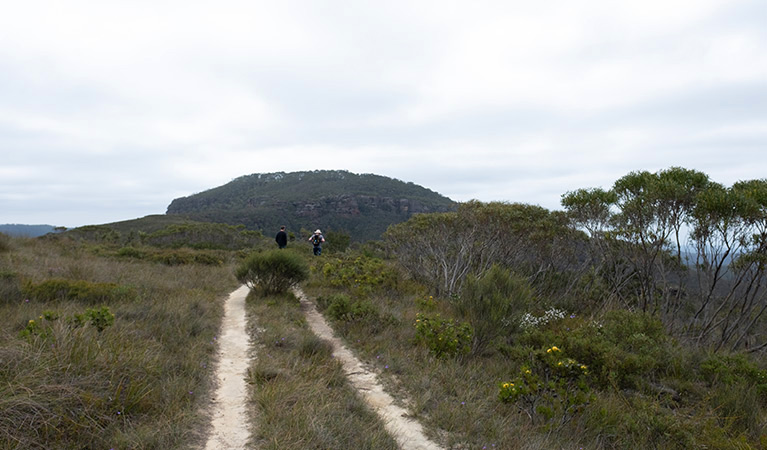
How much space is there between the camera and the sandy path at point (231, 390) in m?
3.34

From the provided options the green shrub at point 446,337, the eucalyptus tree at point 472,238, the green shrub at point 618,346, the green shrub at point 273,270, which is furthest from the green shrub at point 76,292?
the eucalyptus tree at point 472,238

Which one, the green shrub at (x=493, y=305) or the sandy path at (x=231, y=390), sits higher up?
the green shrub at (x=493, y=305)

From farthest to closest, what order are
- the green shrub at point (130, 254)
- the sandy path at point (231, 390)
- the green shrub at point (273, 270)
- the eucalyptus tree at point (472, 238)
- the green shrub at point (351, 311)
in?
the green shrub at point (130, 254) → the eucalyptus tree at point (472, 238) → the green shrub at point (273, 270) → the green shrub at point (351, 311) → the sandy path at point (231, 390)

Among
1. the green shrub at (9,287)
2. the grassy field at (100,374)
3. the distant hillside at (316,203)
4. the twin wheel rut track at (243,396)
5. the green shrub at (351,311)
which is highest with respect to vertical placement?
the distant hillside at (316,203)

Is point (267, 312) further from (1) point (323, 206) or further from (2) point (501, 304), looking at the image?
(1) point (323, 206)

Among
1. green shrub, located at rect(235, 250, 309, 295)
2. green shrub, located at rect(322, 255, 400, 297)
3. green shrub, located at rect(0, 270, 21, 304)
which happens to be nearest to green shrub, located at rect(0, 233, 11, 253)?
green shrub, located at rect(0, 270, 21, 304)

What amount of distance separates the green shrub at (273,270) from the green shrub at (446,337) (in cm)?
499

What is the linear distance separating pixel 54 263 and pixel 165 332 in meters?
8.21

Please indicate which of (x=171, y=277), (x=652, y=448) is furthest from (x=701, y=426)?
(x=171, y=277)

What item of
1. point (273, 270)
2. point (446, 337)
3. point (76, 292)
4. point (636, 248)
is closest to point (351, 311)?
point (446, 337)

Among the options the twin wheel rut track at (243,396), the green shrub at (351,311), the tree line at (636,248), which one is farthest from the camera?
the tree line at (636,248)

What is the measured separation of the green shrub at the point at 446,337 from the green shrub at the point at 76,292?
664 cm

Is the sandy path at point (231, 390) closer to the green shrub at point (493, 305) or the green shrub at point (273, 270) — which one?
the green shrub at point (273, 270)

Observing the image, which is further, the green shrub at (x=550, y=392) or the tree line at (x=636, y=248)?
the tree line at (x=636, y=248)
